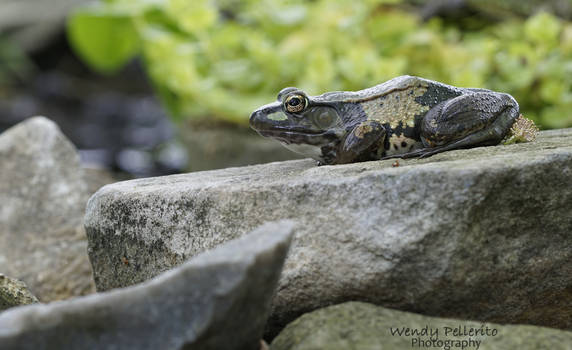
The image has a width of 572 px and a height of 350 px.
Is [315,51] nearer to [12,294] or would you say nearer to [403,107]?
[403,107]

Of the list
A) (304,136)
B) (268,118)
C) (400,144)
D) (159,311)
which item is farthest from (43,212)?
(159,311)

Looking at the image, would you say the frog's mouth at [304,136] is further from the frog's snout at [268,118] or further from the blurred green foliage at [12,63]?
the blurred green foliage at [12,63]

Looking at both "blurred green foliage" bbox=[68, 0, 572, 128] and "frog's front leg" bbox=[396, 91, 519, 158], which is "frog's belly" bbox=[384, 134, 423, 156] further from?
"blurred green foliage" bbox=[68, 0, 572, 128]

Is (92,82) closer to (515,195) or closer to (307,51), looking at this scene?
(307,51)

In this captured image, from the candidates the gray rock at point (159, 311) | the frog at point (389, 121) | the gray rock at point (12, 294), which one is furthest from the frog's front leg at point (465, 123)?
the gray rock at point (12, 294)

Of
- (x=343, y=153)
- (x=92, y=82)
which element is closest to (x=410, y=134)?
(x=343, y=153)

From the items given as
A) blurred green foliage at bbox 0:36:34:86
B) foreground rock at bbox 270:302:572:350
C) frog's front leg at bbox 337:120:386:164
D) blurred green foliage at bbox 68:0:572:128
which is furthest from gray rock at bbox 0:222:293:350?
blurred green foliage at bbox 0:36:34:86
